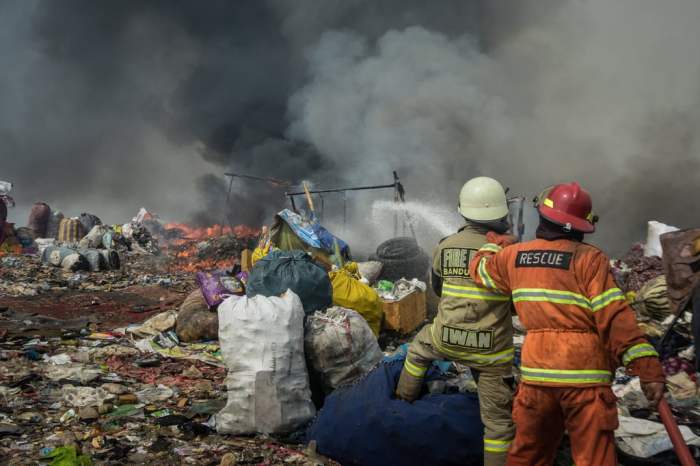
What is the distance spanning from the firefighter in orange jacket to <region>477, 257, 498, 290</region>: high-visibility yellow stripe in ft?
0.36

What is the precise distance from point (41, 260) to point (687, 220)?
47.4ft

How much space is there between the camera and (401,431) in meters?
2.18

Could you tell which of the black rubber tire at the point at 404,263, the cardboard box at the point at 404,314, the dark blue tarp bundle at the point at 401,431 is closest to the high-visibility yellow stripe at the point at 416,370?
the dark blue tarp bundle at the point at 401,431

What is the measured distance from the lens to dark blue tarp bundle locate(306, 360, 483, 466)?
85.0 inches

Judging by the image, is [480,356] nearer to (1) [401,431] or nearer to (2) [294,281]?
(1) [401,431]

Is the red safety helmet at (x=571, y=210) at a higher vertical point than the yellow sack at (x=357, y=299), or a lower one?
higher

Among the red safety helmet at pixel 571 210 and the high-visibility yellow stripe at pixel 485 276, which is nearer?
the red safety helmet at pixel 571 210

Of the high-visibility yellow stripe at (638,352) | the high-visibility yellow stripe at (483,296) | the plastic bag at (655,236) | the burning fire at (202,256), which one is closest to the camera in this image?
the high-visibility yellow stripe at (638,352)

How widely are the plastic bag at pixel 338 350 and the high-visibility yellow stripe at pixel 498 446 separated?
922 millimetres

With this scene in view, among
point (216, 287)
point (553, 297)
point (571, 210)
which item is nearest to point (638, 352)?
point (553, 297)

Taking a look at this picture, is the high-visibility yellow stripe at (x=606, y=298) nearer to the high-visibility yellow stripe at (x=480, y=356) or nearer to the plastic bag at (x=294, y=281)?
the high-visibility yellow stripe at (x=480, y=356)

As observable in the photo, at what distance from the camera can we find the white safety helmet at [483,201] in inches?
96.3

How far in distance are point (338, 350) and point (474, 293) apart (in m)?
1.04

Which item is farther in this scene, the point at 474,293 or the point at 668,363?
the point at 668,363
